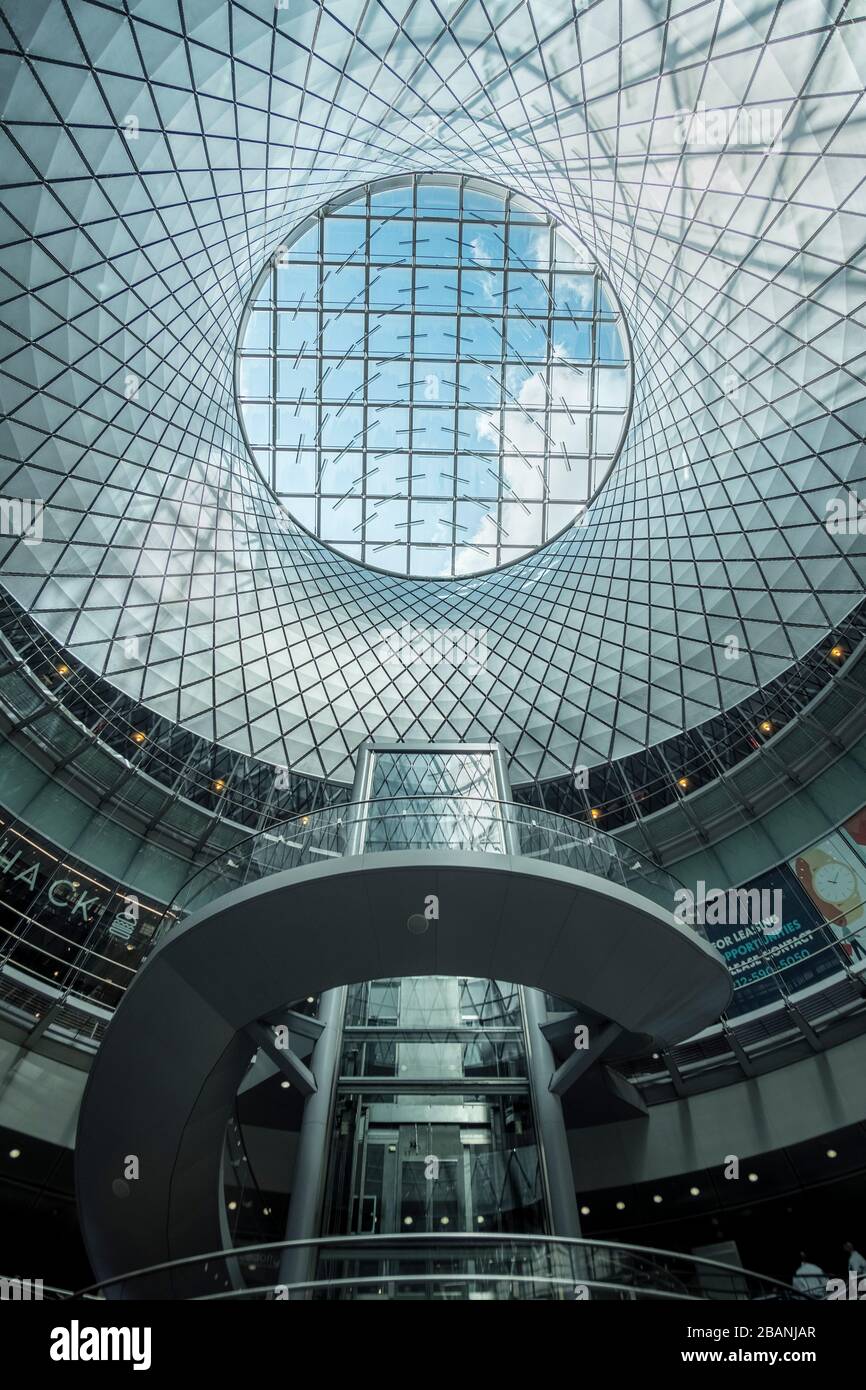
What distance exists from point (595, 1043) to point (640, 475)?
23.5 metres

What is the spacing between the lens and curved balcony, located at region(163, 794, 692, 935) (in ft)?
51.0

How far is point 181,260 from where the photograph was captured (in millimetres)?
23844

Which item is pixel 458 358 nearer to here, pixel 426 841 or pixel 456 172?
pixel 456 172

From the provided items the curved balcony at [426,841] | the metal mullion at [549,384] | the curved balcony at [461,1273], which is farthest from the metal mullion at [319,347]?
the curved balcony at [461,1273]

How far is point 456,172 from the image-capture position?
26.5 metres

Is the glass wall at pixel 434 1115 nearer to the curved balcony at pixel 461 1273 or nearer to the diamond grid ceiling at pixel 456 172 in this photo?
the curved balcony at pixel 461 1273

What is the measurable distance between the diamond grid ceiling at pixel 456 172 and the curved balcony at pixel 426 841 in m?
14.2

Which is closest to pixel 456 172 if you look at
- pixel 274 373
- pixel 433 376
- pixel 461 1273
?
pixel 433 376

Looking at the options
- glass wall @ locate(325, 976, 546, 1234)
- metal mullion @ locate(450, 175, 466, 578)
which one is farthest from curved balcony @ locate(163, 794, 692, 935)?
metal mullion @ locate(450, 175, 466, 578)

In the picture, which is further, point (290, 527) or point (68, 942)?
point (290, 527)

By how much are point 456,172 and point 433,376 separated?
9.34 metres

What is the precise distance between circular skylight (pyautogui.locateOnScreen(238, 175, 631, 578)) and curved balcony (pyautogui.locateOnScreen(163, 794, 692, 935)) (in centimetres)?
2243
